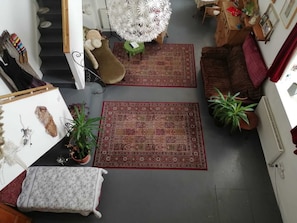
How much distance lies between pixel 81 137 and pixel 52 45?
2.24 meters

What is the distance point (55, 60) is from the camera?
495cm

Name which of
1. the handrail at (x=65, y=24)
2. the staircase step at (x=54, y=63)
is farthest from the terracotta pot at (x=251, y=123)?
the staircase step at (x=54, y=63)

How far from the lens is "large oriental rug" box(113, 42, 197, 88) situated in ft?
17.1

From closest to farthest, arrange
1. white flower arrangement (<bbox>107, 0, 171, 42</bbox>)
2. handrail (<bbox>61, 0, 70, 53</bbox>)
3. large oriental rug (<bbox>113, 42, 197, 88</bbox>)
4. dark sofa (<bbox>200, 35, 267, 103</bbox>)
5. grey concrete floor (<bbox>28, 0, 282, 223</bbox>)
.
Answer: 1. white flower arrangement (<bbox>107, 0, 171, 42</bbox>)
2. grey concrete floor (<bbox>28, 0, 282, 223</bbox>)
3. handrail (<bbox>61, 0, 70, 53</bbox>)
4. dark sofa (<bbox>200, 35, 267, 103</bbox>)
5. large oriental rug (<bbox>113, 42, 197, 88</bbox>)

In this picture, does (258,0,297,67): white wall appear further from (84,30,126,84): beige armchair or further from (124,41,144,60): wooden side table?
(84,30,126,84): beige armchair

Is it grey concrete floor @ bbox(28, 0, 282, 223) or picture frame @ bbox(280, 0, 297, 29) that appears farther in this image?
grey concrete floor @ bbox(28, 0, 282, 223)

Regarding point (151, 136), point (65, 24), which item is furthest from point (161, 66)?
point (65, 24)

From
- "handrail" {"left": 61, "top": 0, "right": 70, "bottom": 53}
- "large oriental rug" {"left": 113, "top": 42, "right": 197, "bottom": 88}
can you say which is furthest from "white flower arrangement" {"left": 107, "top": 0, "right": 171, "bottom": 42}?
"large oriental rug" {"left": 113, "top": 42, "right": 197, "bottom": 88}

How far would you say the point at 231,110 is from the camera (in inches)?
159

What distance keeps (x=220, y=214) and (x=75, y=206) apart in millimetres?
2140

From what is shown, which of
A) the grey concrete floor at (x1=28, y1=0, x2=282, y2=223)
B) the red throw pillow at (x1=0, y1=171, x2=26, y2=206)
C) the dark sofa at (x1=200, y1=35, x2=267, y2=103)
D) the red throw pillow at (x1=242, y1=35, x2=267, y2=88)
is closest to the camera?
the red throw pillow at (x1=0, y1=171, x2=26, y2=206)

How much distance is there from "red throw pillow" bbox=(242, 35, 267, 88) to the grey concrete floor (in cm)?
101

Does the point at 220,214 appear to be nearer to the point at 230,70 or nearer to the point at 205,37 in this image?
the point at 230,70

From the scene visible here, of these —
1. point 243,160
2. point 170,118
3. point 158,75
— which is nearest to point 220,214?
point 243,160
